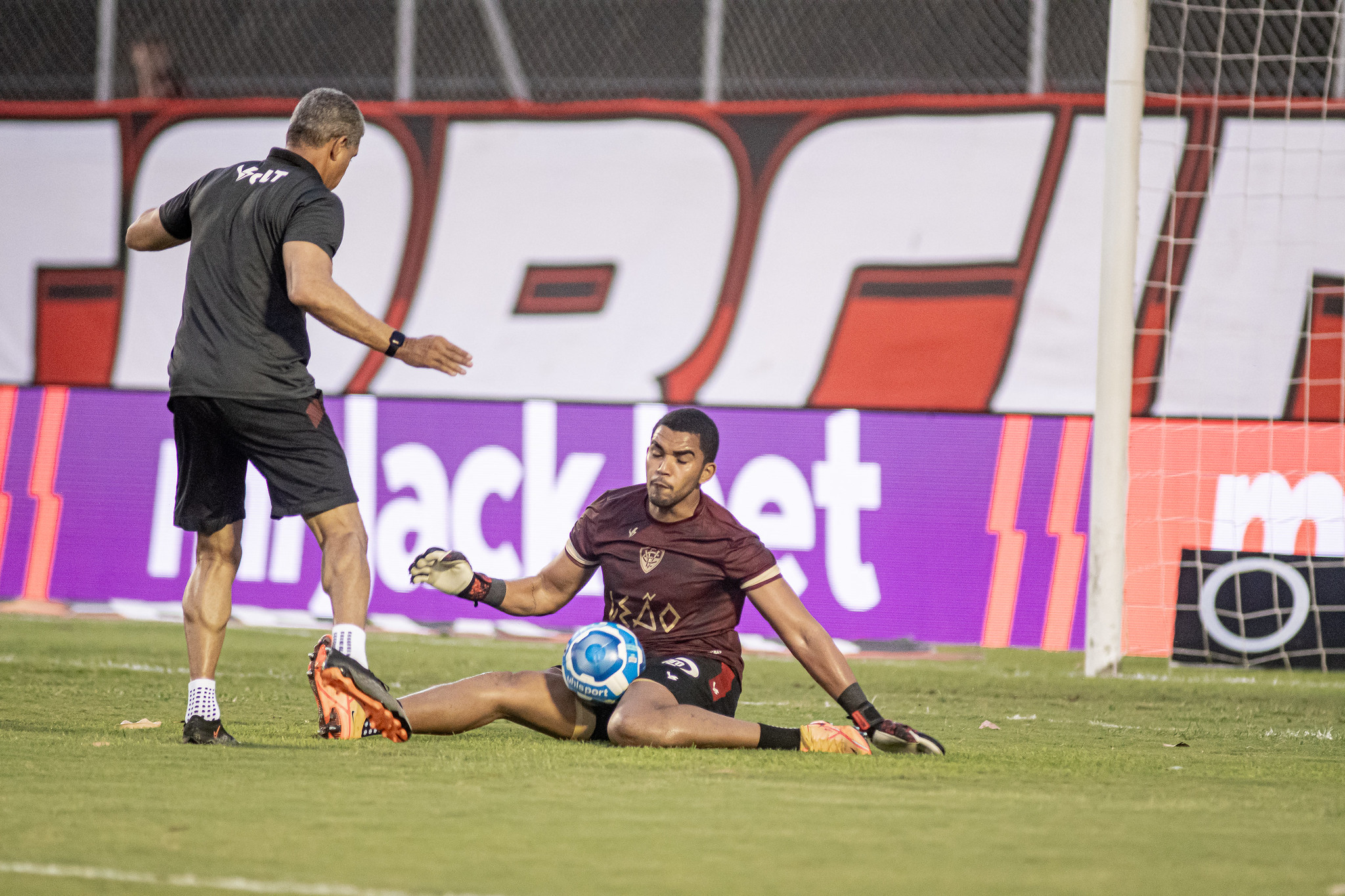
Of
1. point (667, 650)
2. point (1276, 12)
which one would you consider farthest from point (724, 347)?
point (667, 650)

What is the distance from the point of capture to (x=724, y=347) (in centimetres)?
1183

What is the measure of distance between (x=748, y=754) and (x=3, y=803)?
225cm

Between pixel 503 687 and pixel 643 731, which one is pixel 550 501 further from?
pixel 643 731

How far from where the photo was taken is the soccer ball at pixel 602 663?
535cm

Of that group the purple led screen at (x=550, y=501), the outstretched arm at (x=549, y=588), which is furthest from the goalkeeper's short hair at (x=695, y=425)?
the purple led screen at (x=550, y=501)

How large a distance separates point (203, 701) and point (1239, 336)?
7934mm

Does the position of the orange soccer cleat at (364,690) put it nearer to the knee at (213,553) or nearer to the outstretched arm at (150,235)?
the knee at (213,553)

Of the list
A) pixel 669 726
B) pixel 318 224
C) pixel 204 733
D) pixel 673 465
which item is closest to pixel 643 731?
pixel 669 726

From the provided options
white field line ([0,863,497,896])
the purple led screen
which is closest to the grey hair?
white field line ([0,863,497,896])

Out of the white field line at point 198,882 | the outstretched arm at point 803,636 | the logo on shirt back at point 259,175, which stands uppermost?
the logo on shirt back at point 259,175

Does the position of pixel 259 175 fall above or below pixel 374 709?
above

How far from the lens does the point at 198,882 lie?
3.15 m

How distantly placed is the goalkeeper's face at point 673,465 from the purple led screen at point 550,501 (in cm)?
497

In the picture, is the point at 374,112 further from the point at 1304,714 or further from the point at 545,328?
the point at 1304,714
